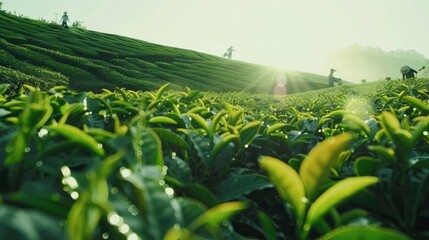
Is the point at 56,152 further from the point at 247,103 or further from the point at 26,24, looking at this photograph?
the point at 26,24

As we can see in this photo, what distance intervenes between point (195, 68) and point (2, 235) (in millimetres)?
27806

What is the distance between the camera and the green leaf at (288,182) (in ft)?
2.77

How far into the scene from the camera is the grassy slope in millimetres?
18172

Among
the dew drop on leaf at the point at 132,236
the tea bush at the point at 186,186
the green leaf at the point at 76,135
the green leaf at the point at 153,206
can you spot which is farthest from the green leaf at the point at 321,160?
the green leaf at the point at 76,135

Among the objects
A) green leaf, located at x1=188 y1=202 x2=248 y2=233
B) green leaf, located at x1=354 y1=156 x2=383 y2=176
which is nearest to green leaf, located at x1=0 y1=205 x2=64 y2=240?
green leaf, located at x1=188 y1=202 x2=248 y2=233

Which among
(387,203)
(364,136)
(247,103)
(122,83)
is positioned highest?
(364,136)

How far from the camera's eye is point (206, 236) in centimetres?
72

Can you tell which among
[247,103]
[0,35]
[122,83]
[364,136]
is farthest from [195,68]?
[364,136]

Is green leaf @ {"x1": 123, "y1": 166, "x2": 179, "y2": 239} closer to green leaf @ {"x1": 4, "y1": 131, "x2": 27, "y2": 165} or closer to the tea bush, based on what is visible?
the tea bush

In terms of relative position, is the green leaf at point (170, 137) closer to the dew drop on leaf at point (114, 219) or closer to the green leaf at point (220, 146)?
the green leaf at point (220, 146)

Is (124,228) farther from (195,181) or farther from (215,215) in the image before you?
(195,181)

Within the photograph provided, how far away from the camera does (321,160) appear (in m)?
0.83

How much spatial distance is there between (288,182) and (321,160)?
94 mm

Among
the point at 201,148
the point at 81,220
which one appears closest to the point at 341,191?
the point at 81,220
